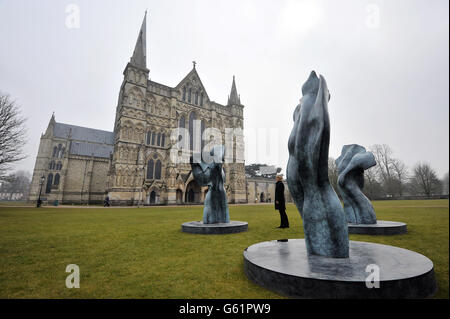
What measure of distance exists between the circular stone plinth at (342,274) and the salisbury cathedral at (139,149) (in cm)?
2736

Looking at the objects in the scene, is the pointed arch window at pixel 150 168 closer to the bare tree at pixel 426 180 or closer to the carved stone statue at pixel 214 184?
the carved stone statue at pixel 214 184

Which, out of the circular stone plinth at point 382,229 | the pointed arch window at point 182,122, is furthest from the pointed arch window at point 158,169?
the circular stone plinth at point 382,229

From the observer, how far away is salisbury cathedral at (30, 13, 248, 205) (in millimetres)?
29078

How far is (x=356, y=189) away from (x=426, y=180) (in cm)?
3815

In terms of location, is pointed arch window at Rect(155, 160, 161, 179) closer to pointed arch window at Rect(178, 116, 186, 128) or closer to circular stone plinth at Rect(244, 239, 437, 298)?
pointed arch window at Rect(178, 116, 186, 128)

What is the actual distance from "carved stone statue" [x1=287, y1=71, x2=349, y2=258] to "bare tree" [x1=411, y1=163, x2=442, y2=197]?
130ft

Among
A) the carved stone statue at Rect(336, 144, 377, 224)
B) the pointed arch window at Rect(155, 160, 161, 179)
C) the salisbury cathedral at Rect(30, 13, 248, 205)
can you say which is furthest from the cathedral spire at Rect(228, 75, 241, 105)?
the carved stone statue at Rect(336, 144, 377, 224)

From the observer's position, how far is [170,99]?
3450 cm

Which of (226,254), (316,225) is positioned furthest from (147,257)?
(316,225)

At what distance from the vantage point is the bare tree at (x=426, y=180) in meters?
31.7

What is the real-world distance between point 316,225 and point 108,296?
348 centimetres

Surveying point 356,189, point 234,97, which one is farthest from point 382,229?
point 234,97
